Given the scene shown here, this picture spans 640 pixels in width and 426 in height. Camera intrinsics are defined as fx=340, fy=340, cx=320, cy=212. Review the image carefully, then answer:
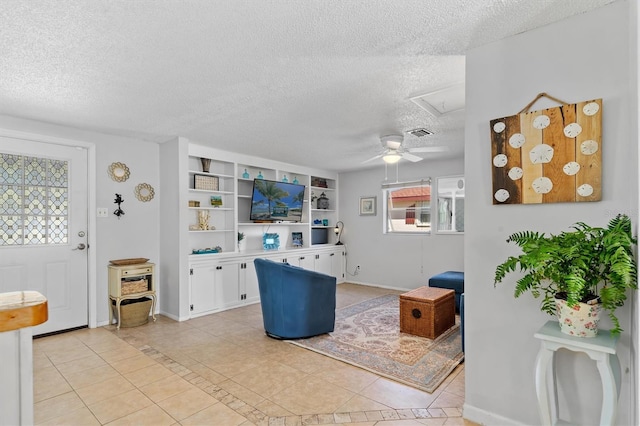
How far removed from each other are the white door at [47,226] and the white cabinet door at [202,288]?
1152mm

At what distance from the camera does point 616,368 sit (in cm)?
158

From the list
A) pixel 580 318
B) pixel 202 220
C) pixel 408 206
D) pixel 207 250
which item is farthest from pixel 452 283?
pixel 202 220

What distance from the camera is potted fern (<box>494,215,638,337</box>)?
142cm

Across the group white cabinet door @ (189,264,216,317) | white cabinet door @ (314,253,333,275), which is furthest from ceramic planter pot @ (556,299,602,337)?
white cabinet door @ (314,253,333,275)

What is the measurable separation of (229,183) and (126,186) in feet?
4.53

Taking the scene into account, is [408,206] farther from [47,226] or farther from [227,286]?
[47,226]

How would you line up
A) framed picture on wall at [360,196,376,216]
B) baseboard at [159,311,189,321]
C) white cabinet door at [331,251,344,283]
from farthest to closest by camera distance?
white cabinet door at [331,251,344,283], framed picture on wall at [360,196,376,216], baseboard at [159,311,189,321]

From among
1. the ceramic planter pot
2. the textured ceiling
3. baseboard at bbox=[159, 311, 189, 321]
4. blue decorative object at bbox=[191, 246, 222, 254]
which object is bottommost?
baseboard at bbox=[159, 311, 189, 321]

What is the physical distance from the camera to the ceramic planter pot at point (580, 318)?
4.97 feet

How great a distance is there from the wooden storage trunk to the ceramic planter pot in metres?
1.96

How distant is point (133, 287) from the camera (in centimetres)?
400

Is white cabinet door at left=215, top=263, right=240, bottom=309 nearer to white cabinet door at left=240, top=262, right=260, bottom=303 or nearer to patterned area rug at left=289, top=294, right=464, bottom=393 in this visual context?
white cabinet door at left=240, top=262, right=260, bottom=303

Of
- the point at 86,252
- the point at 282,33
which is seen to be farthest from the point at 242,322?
the point at 282,33

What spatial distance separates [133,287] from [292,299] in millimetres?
1997
